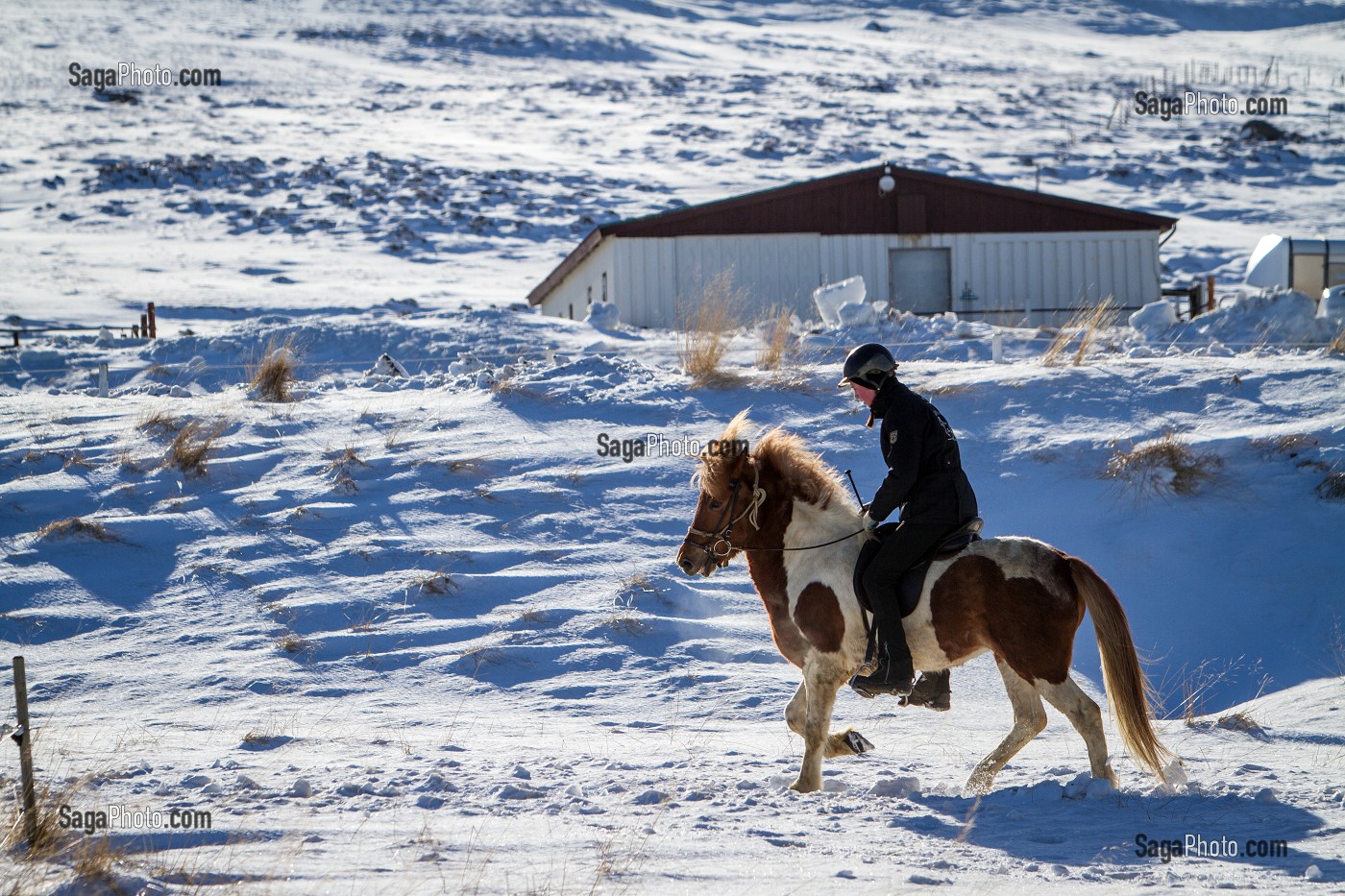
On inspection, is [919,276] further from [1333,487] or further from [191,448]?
[191,448]

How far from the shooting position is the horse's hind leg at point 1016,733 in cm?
682

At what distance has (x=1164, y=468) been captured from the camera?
1278 cm

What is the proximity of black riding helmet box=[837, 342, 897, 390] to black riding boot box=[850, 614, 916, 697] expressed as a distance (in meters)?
1.35

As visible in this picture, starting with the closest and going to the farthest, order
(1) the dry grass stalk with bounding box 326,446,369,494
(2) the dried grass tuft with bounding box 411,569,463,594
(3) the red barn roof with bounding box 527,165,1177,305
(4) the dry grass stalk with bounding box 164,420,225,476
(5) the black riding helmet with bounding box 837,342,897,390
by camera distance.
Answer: (5) the black riding helmet with bounding box 837,342,897,390 < (2) the dried grass tuft with bounding box 411,569,463,594 < (1) the dry grass stalk with bounding box 326,446,369,494 < (4) the dry grass stalk with bounding box 164,420,225,476 < (3) the red barn roof with bounding box 527,165,1177,305

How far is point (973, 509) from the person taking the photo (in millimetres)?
6918

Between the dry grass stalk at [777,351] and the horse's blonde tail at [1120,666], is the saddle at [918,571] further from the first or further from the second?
the dry grass stalk at [777,351]

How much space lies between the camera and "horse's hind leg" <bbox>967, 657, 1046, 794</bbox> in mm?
6820

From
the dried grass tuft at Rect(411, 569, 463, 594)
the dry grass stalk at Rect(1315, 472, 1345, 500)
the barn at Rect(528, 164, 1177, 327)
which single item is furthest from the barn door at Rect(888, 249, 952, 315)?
the dried grass tuft at Rect(411, 569, 463, 594)

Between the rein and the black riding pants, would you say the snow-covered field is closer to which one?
the black riding pants

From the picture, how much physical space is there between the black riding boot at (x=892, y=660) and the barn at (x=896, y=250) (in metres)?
19.6

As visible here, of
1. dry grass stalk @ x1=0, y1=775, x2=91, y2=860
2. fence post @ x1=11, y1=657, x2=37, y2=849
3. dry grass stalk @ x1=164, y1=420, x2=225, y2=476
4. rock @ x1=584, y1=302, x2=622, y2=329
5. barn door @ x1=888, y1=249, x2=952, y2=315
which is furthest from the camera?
barn door @ x1=888, y1=249, x2=952, y2=315

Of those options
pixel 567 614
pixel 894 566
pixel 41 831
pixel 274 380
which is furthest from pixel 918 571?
pixel 274 380

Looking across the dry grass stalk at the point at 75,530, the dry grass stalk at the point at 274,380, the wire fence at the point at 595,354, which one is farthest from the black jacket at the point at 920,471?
the dry grass stalk at the point at 274,380

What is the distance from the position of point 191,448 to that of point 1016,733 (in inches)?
408
